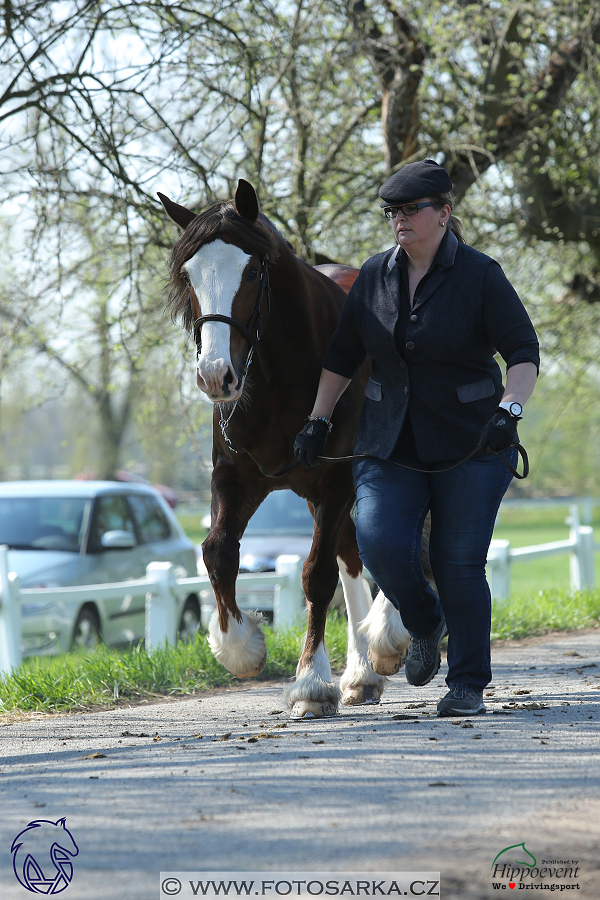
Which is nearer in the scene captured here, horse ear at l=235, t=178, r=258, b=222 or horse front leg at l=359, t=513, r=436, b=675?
horse ear at l=235, t=178, r=258, b=222

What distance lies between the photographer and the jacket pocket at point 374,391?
4102mm

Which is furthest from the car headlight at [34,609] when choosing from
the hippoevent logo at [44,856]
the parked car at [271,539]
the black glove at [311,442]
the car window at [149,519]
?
the hippoevent logo at [44,856]

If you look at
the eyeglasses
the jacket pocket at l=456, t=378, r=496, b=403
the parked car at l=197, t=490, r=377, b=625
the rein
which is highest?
the eyeglasses

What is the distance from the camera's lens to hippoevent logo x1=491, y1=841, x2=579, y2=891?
2172 millimetres

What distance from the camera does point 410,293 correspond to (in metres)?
4.02

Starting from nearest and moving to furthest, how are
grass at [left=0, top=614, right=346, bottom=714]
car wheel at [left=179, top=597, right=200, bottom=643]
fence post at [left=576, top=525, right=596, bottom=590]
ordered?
grass at [left=0, top=614, right=346, bottom=714] < car wheel at [left=179, top=597, right=200, bottom=643] < fence post at [left=576, top=525, right=596, bottom=590]

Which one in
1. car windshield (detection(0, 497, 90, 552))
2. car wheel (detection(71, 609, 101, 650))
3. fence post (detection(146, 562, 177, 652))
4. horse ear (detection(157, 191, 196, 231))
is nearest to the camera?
horse ear (detection(157, 191, 196, 231))

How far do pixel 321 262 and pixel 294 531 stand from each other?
332 cm

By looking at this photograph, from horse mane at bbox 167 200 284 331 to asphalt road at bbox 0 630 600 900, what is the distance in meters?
1.84

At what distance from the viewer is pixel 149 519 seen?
1016 cm

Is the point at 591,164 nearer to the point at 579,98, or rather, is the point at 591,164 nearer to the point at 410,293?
the point at 579,98

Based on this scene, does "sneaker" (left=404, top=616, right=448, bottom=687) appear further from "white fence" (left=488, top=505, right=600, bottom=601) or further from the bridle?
"white fence" (left=488, top=505, right=600, bottom=601)

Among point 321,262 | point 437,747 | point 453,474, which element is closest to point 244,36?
point 321,262

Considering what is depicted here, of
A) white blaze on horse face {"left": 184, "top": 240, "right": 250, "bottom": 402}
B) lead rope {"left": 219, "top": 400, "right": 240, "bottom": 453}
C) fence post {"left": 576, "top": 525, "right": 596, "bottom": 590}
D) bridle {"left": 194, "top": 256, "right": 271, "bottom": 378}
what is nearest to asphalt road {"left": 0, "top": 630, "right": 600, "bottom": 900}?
lead rope {"left": 219, "top": 400, "right": 240, "bottom": 453}
